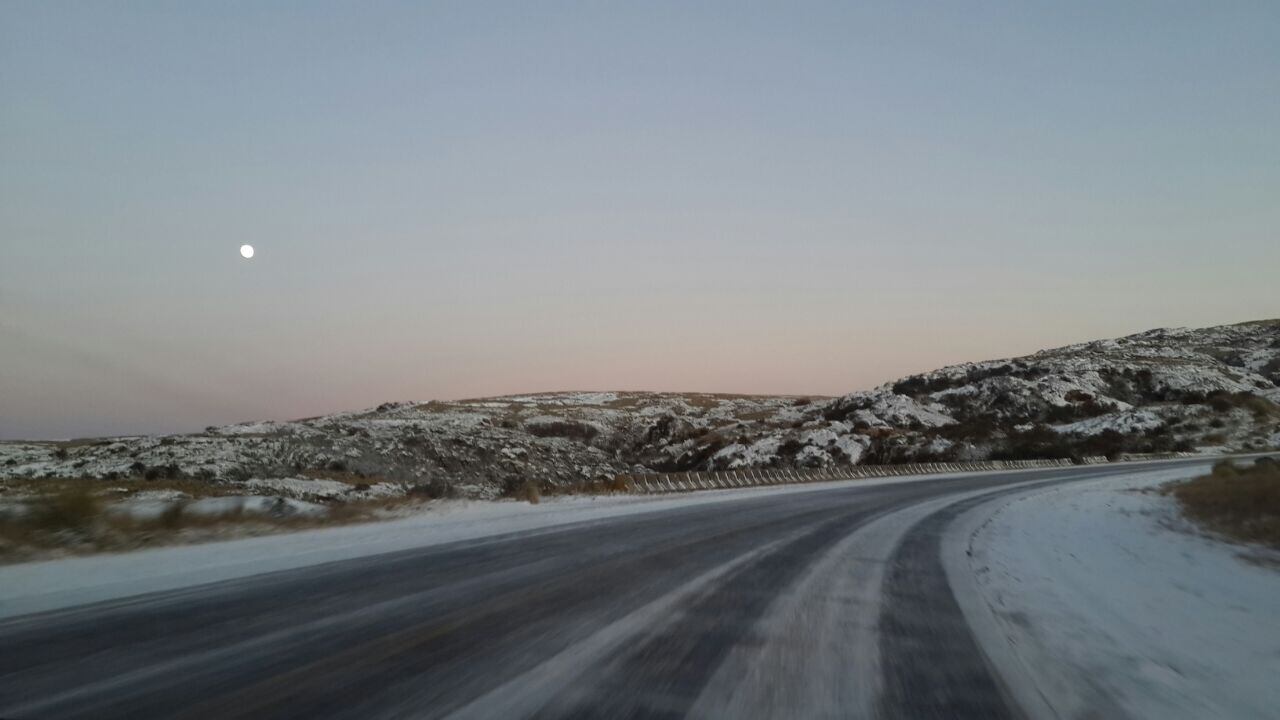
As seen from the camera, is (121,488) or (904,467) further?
(904,467)

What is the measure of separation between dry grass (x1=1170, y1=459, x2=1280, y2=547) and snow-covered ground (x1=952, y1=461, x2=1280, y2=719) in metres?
0.98

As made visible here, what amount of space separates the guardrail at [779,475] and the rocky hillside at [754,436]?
3.44 meters

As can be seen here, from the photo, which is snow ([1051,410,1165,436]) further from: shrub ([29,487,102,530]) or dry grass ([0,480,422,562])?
shrub ([29,487,102,530])

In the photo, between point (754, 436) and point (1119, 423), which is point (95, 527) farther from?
point (1119, 423)

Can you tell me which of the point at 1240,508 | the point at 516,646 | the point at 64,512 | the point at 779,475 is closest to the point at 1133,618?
the point at 516,646

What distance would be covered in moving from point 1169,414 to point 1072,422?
9323 mm

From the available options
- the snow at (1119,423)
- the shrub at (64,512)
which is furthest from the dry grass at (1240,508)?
the snow at (1119,423)

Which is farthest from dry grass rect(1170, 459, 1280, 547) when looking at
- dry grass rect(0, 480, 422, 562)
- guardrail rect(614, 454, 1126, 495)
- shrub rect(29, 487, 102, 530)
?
shrub rect(29, 487, 102, 530)

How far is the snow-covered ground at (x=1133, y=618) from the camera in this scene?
5.13 meters

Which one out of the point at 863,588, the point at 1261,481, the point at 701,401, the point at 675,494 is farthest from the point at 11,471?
the point at 701,401

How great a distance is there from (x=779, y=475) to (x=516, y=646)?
42.5 metres

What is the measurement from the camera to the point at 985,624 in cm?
712

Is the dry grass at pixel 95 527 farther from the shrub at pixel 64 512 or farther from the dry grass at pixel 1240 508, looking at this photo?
the dry grass at pixel 1240 508

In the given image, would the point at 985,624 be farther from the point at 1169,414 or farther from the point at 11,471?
the point at 1169,414
